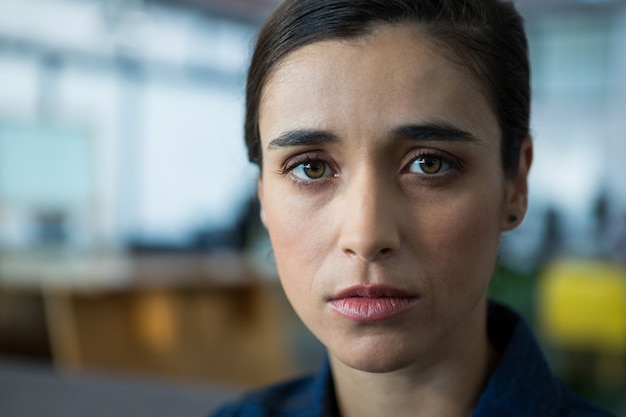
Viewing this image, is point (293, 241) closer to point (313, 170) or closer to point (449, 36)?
point (313, 170)

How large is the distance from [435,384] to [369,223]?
280 millimetres

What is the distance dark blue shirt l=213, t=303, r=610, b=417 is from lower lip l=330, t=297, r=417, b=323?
8.2 inches

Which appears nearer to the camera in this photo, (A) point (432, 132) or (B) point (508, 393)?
Result: (A) point (432, 132)

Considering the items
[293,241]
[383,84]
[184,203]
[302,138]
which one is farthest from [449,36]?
[184,203]

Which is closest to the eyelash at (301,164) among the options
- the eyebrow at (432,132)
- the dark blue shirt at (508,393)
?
the eyebrow at (432,132)

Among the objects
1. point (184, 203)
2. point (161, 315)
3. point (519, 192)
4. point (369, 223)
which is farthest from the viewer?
point (184, 203)

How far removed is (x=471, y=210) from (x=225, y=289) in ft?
13.4

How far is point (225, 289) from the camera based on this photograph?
495 centimetres

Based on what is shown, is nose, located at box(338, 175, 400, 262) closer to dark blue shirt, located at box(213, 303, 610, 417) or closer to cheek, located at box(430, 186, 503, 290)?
cheek, located at box(430, 186, 503, 290)

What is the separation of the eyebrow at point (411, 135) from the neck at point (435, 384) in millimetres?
265

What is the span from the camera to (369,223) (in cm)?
90

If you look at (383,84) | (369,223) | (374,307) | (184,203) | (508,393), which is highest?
(383,84)

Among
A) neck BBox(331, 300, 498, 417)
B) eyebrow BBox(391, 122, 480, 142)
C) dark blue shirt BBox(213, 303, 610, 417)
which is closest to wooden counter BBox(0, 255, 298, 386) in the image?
dark blue shirt BBox(213, 303, 610, 417)

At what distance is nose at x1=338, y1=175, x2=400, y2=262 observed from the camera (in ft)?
2.96
